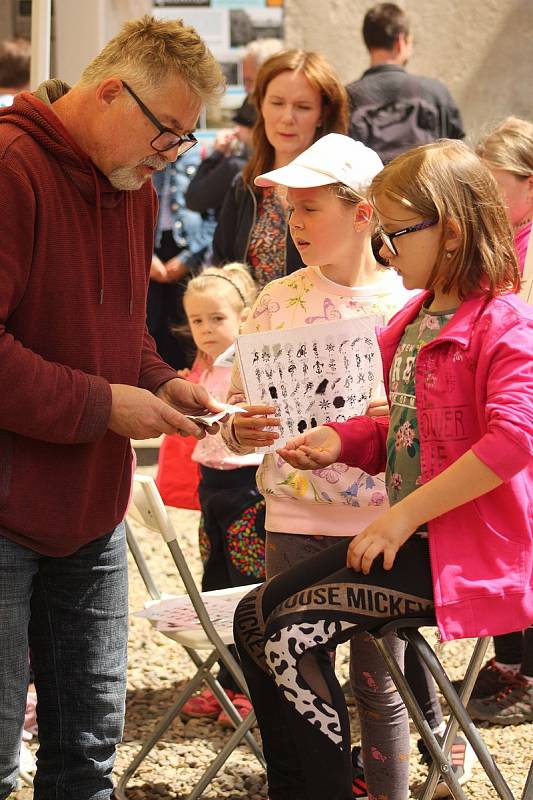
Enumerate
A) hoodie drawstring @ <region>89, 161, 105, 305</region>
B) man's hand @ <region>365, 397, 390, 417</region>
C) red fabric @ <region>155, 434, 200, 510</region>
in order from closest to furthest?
hoodie drawstring @ <region>89, 161, 105, 305</region>
man's hand @ <region>365, 397, 390, 417</region>
red fabric @ <region>155, 434, 200, 510</region>

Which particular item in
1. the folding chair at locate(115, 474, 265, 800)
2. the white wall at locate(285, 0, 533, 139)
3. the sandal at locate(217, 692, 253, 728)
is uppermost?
the white wall at locate(285, 0, 533, 139)

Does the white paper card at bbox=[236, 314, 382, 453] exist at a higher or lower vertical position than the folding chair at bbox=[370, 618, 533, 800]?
higher

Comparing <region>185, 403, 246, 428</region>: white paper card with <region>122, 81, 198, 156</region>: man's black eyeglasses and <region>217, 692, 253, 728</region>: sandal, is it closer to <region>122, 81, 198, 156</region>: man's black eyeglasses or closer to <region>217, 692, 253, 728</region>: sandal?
<region>122, 81, 198, 156</region>: man's black eyeglasses

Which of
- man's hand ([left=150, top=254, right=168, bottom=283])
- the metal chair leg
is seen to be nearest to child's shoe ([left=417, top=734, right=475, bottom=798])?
the metal chair leg

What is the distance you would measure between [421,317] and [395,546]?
1.78 ft

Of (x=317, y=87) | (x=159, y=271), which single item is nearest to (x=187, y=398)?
(x=317, y=87)

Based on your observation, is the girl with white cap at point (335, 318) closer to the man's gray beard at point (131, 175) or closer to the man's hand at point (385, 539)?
the man's gray beard at point (131, 175)

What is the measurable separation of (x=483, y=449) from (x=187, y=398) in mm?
809

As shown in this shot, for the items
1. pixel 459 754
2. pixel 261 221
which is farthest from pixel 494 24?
pixel 459 754

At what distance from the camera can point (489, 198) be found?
98.6 inches

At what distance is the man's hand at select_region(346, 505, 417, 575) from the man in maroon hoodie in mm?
474

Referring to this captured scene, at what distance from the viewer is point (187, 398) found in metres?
2.82

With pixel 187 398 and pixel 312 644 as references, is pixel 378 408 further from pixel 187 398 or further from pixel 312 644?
pixel 312 644

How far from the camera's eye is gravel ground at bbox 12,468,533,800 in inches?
140
